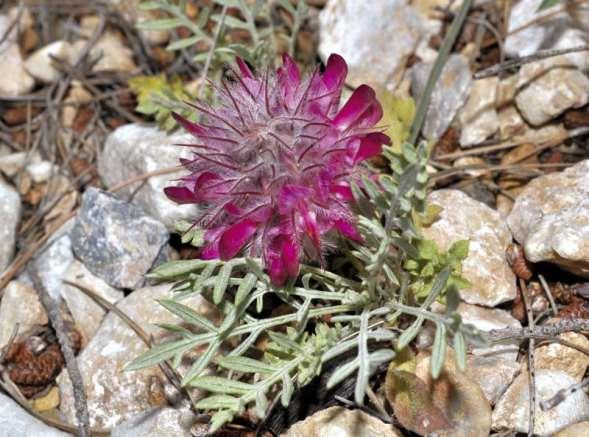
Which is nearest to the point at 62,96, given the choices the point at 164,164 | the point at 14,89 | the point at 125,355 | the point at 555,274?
the point at 14,89

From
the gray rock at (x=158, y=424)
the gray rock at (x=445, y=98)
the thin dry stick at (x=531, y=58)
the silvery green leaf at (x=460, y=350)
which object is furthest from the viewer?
the gray rock at (x=445, y=98)

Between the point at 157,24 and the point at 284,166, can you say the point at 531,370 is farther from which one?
the point at 157,24

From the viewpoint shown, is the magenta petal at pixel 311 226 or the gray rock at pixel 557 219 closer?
the magenta petal at pixel 311 226

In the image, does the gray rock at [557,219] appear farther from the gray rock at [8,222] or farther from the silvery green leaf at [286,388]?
the gray rock at [8,222]

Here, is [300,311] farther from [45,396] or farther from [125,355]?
[45,396]

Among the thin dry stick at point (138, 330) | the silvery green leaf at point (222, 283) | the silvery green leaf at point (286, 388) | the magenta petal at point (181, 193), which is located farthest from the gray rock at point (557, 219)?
the thin dry stick at point (138, 330)
